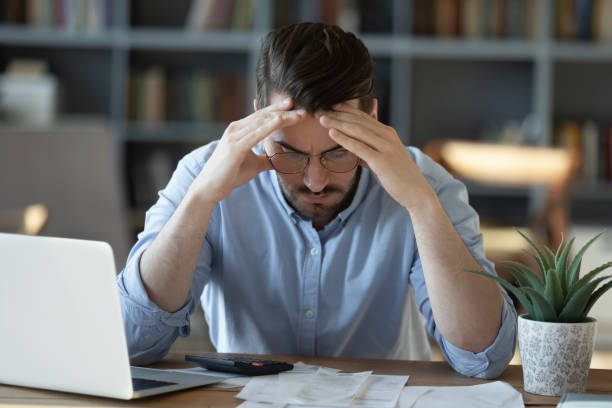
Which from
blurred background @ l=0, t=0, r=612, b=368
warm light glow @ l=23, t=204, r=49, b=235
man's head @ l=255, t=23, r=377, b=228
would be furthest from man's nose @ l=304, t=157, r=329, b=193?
blurred background @ l=0, t=0, r=612, b=368

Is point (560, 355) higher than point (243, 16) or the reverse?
the reverse

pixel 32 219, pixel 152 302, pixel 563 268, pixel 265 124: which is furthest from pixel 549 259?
pixel 32 219

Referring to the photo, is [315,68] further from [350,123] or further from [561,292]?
[561,292]

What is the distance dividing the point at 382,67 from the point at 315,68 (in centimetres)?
294

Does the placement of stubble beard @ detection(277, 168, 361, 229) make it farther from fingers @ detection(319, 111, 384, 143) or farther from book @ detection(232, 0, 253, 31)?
book @ detection(232, 0, 253, 31)

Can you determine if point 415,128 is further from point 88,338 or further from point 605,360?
point 88,338

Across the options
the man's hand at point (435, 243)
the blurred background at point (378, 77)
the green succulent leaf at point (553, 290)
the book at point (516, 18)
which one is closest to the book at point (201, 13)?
the blurred background at point (378, 77)

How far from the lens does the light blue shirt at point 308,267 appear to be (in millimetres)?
1454

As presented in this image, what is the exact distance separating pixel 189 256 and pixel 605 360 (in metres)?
2.72

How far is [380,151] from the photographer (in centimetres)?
128

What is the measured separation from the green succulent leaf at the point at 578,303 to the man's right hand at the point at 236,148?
0.49m

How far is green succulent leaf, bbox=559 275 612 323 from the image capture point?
3.40 feet

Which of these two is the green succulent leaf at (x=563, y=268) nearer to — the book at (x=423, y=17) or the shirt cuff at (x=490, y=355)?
the shirt cuff at (x=490, y=355)

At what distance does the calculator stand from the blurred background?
2298 mm
